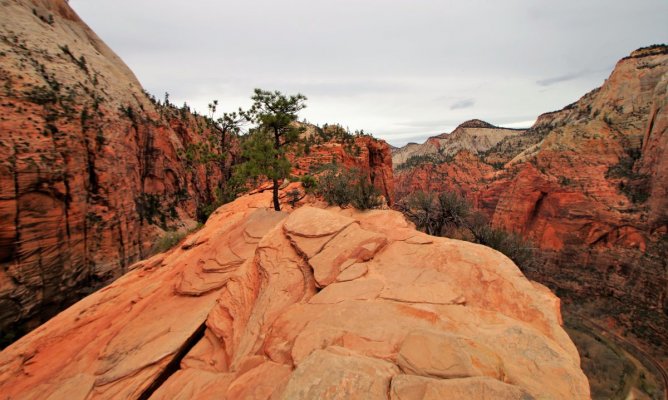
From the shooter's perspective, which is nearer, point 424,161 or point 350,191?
point 350,191

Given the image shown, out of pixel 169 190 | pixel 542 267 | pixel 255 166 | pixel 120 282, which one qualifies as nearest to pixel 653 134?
pixel 542 267

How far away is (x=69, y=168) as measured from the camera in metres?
20.1

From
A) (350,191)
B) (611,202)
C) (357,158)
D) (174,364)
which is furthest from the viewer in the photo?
(611,202)

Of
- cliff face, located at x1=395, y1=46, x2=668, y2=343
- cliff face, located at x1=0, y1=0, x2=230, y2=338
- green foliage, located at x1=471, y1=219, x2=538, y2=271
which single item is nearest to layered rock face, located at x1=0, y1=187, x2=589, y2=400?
green foliage, located at x1=471, y1=219, x2=538, y2=271

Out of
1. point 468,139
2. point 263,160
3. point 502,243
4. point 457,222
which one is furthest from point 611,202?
point 468,139

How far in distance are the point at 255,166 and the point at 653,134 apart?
4086cm

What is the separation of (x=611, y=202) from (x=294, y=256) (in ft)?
127

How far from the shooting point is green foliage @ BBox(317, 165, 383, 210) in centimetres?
1042

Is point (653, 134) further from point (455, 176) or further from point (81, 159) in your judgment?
point (81, 159)

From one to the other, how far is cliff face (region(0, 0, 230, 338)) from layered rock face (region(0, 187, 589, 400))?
1365cm

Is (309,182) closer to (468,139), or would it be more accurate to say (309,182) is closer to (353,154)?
(353,154)

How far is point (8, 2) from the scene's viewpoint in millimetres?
24922

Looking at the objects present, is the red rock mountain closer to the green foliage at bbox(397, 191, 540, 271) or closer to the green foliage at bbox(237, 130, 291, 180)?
the green foliage at bbox(237, 130, 291, 180)

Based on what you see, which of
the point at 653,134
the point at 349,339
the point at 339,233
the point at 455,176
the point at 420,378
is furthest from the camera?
the point at 455,176
